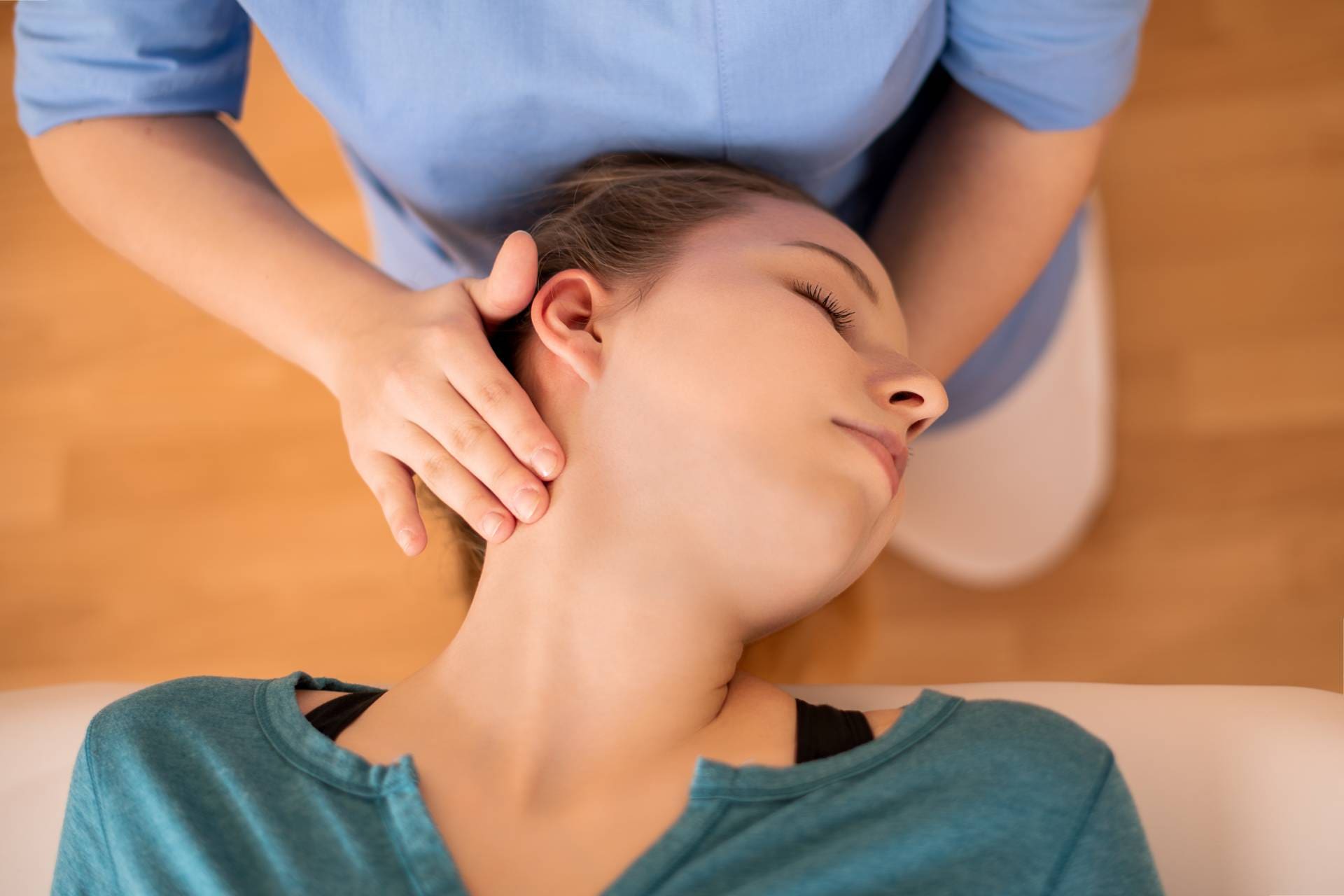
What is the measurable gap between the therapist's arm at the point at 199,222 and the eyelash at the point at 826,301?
34cm

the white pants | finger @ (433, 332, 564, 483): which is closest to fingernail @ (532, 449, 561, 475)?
finger @ (433, 332, 564, 483)

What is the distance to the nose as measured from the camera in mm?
783

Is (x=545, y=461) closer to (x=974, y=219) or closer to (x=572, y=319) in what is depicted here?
(x=572, y=319)

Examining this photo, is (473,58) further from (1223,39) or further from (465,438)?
(1223,39)

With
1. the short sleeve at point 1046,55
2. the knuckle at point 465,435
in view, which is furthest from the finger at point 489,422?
the short sleeve at point 1046,55

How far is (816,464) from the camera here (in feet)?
2.46

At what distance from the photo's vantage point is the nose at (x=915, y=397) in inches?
30.8

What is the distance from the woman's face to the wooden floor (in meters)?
0.72

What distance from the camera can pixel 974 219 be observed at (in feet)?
3.34

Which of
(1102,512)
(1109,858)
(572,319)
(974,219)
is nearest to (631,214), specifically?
(572,319)

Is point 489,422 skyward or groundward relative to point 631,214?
groundward

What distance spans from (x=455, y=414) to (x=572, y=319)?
0.13 m

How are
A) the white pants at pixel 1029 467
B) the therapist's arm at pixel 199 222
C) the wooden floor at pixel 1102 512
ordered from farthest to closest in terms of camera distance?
the wooden floor at pixel 1102 512 < the white pants at pixel 1029 467 < the therapist's arm at pixel 199 222

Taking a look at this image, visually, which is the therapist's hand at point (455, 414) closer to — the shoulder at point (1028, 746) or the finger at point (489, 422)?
the finger at point (489, 422)
